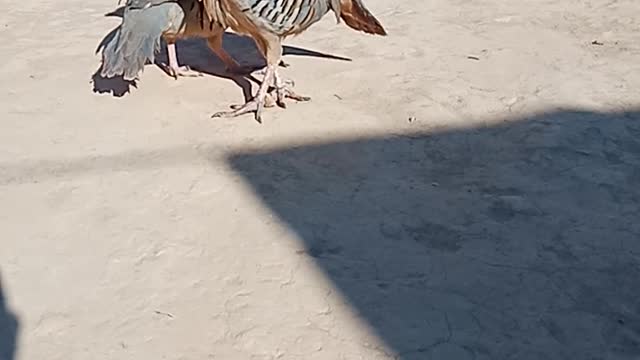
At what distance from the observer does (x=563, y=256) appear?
273cm

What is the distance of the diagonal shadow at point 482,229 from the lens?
2439mm

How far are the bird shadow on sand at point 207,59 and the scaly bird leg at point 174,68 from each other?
2.1 inches

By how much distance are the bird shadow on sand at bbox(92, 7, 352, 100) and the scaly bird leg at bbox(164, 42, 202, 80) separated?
0.18ft

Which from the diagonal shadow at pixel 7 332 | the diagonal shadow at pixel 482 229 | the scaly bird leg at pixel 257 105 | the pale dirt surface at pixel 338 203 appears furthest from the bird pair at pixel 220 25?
the diagonal shadow at pixel 7 332

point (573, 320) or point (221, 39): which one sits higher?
point (573, 320)

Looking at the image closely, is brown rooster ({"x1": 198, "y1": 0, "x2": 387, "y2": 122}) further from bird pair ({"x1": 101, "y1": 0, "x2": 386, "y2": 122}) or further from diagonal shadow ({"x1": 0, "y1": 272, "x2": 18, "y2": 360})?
diagonal shadow ({"x1": 0, "y1": 272, "x2": 18, "y2": 360})

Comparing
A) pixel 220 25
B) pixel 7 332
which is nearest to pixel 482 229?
pixel 7 332

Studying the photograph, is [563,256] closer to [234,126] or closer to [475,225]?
[475,225]

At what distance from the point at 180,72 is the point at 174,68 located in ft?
0.11

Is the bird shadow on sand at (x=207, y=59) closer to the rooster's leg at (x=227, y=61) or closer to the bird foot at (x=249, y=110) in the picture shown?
the rooster's leg at (x=227, y=61)

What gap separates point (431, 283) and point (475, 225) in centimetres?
35

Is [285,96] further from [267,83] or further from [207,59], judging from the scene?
[207,59]

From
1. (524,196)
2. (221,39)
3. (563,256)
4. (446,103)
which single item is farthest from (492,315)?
(221,39)

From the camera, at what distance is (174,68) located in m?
4.11
